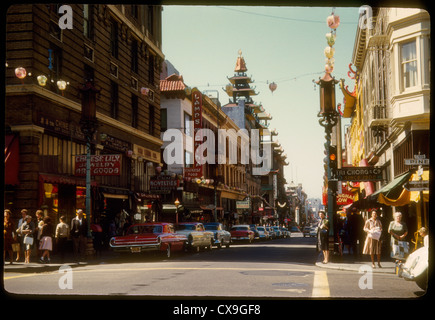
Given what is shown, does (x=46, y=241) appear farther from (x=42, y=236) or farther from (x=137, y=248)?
(x=137, y=248)

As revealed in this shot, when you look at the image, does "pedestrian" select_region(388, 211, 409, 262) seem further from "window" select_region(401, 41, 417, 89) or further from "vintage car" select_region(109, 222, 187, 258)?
"vintage car" select_region(109, 222, 187, 258)

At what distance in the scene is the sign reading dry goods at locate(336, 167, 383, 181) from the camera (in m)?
15.2

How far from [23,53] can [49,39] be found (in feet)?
4.70

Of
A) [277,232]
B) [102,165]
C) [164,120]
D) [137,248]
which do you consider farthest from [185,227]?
[277,232]

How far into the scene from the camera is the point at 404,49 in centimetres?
1991

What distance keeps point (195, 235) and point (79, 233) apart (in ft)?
25.6

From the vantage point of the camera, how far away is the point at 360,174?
606 inches

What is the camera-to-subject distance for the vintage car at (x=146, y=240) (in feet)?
65.7

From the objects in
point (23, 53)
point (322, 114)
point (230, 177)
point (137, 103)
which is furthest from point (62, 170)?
point (230, 177)

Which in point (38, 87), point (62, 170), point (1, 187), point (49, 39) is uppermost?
point (49, 39)

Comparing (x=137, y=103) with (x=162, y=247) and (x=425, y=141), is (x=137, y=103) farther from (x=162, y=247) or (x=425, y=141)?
(x=425, y=141)

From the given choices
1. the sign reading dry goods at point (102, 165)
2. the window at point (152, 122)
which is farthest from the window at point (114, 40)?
the sign reading dry goods at point (102, 165)

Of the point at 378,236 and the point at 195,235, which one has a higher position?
the point at 378,236

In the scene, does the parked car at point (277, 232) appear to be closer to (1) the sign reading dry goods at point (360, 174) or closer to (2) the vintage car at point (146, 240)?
(2) the vintage car at point (146, 240)
